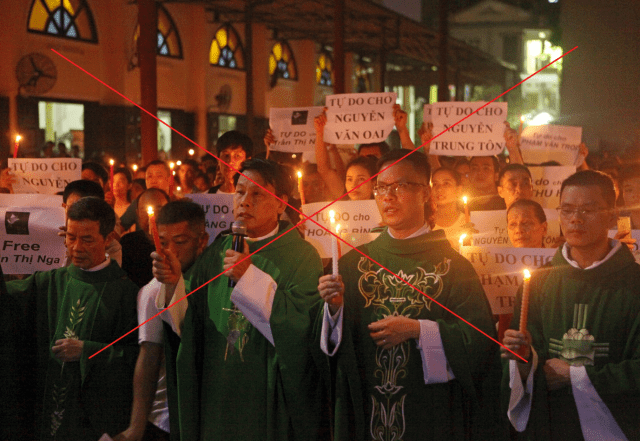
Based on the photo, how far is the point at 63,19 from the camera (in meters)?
17.3

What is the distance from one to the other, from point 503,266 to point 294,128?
11.4ft

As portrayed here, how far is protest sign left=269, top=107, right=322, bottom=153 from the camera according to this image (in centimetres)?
A: 704

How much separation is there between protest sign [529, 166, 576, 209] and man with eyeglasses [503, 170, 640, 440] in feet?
10.1

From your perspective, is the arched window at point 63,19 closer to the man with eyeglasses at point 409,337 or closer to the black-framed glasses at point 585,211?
the man with eyeglasses at point 409,337

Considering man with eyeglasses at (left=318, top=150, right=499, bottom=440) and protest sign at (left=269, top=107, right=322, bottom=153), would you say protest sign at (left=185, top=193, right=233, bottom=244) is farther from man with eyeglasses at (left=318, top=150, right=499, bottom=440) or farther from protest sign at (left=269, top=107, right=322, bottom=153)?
protest sign at (left=269, top=107, right=322, bottom=153)

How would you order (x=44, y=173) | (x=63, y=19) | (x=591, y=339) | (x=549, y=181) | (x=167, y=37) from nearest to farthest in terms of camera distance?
1. (x=591, y=339)
2. (x=44, y=173)
3. (x=549, y=181)
4. (x=63, y=19)
5. (x=167, y=37)

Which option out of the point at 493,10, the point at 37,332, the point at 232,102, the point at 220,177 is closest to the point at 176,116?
the point at 232,102

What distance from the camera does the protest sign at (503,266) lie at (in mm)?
4016

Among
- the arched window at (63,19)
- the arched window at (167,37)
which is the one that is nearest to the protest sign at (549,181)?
the arched window at (63,19)

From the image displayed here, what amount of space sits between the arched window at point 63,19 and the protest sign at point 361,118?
1197 cm

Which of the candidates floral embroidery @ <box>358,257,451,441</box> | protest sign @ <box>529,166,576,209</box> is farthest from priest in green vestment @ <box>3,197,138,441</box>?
protest sign @ <box>529,166,576,209</box>

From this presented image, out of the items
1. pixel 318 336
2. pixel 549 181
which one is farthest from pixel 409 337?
pixel 549 181

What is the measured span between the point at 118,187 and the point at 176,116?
1519cm

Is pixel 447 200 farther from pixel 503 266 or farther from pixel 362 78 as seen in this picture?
pixel 362 78
